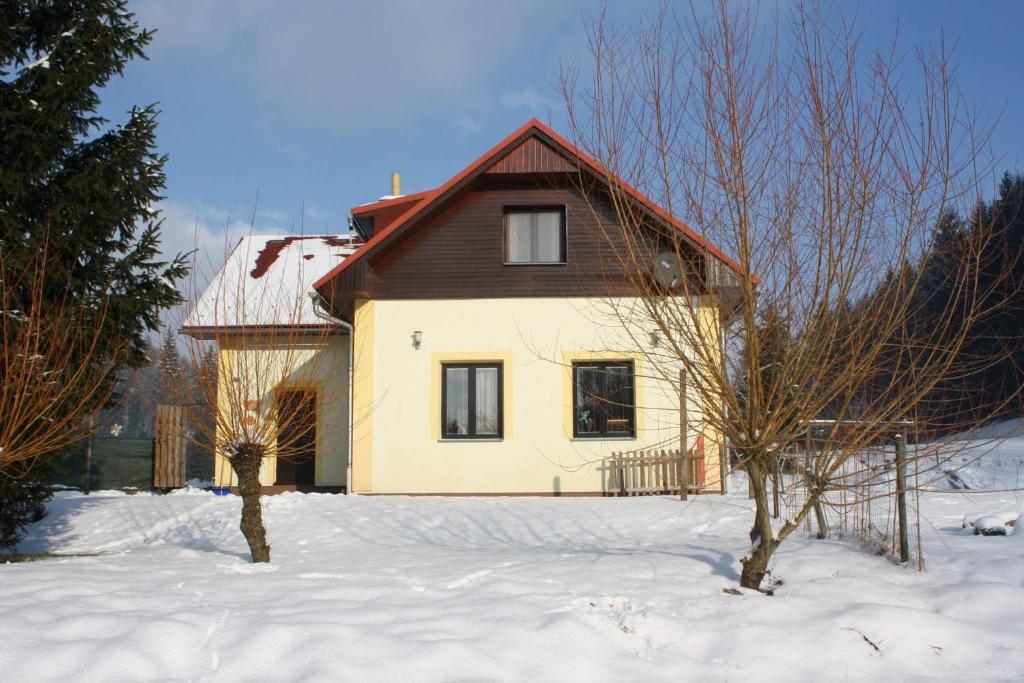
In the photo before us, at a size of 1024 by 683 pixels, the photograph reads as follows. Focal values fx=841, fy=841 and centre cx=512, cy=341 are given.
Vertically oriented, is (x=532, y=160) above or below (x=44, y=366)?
above

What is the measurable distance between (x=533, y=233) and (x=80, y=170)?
699 centimetres

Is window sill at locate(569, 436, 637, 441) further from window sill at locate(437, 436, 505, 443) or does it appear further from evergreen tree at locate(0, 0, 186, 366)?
evergreen tree at locate(0, 0, 186, 366)

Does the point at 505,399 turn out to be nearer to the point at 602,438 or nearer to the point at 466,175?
the point at 602,438

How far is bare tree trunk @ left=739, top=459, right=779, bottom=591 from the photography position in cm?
577

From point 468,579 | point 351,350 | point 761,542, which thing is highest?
point 351,350

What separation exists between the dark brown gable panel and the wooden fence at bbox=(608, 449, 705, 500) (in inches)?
185

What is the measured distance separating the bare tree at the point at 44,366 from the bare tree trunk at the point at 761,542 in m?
5.82

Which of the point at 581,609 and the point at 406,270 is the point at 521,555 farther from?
the point at 406,270

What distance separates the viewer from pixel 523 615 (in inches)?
211

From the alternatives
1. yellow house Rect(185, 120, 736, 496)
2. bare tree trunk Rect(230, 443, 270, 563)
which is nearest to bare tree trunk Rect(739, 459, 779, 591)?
bare tree trunk Rect(230, 443, 270, 563)

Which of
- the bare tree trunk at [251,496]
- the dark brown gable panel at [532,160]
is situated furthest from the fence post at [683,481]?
the bare tree trunk at [251,496]

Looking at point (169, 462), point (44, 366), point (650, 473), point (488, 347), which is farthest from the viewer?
point (169, 462)

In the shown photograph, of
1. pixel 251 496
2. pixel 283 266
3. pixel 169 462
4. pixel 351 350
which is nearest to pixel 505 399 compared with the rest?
pixel 351 350

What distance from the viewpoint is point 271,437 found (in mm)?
7621
